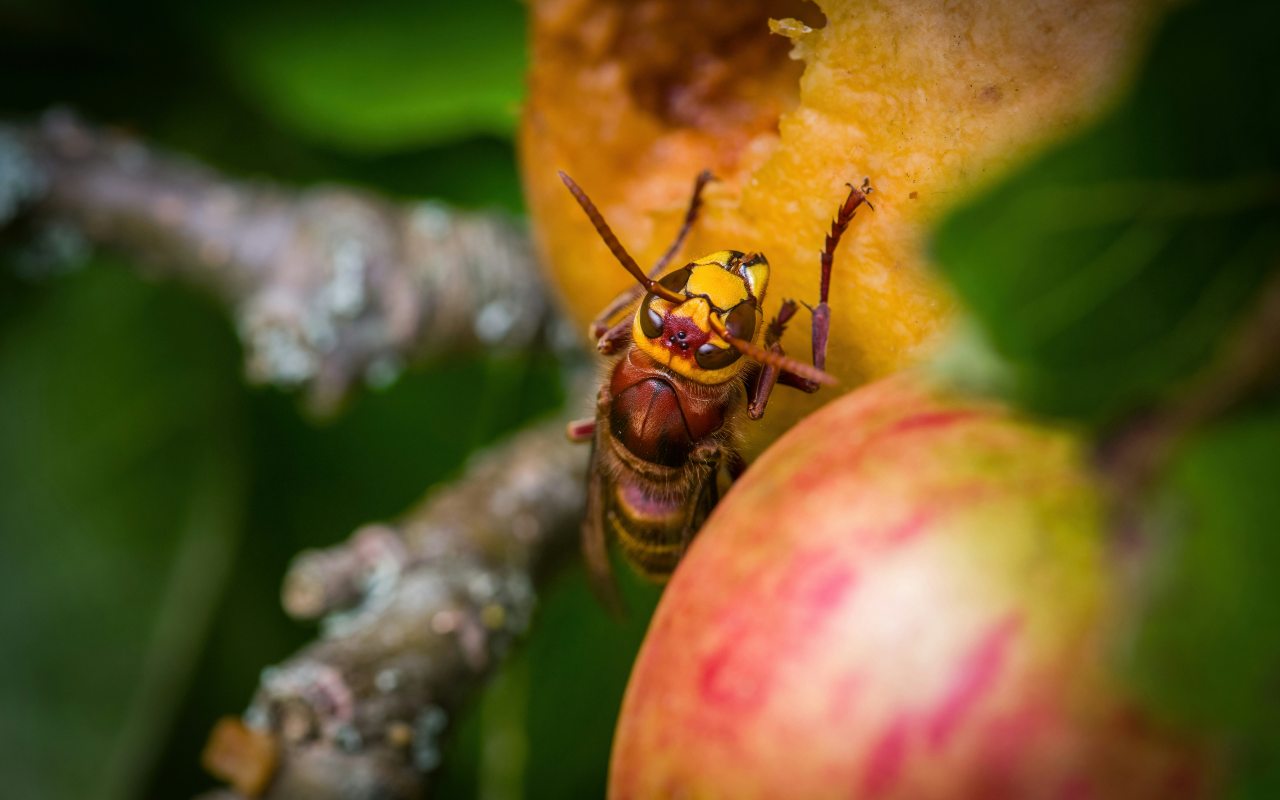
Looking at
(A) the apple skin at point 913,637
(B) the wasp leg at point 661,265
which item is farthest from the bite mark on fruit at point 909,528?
(B) the wasp leg at point 661,265

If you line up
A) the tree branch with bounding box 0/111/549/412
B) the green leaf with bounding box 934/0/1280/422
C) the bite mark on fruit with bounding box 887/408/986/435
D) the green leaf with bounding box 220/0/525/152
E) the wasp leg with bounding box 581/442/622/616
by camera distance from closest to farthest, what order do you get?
1. the green leaf with bounding box 934/0/1280/422
2. the bite mark on fruit with bounding box 887/408/986/435
3. the wasp leg with bounding box 581/442/622/616
4. the tree branch with bounding box 0/111/549/412
5. the green leaf with bounding box 220/0/525/152

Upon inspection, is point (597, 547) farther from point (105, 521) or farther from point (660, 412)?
point (105, 521)

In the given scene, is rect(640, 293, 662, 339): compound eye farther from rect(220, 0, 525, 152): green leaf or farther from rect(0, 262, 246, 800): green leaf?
rect(0, 262, 246, 800): green leaf

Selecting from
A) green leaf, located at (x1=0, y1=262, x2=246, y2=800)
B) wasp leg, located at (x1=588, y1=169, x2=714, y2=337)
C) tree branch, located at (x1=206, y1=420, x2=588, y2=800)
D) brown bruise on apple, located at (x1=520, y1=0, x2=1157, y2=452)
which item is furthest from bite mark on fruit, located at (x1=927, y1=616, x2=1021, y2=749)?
green leaf, located at (x1=0, y1=262, x2=246, y2=800)

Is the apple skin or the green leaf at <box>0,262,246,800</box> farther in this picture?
the green leaf at <box>0,262,246,800</box>

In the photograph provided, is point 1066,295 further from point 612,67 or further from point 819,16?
point 612,67

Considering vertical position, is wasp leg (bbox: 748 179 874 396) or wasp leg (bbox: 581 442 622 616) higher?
wasp leg (bbox: 581 442 622 616)
